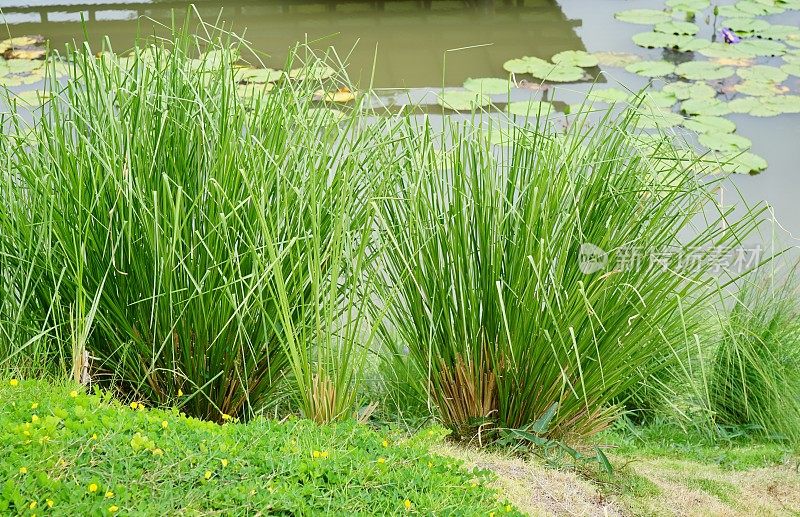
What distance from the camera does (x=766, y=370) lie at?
9.37 feet

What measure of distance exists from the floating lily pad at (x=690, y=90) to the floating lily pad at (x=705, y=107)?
0.18ft

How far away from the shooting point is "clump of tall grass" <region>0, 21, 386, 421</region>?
2.11 m

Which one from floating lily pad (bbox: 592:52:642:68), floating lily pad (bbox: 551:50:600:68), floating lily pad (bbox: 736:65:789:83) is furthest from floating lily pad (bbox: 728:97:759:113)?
floating lily pad (bbox: 551:50:600:68)

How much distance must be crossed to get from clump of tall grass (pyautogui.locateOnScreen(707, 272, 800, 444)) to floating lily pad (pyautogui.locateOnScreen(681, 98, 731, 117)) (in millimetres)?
2713

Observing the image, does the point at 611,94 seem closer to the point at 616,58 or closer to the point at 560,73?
the point at 560,73

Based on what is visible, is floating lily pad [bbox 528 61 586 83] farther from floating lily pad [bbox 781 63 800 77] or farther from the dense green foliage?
the dense green foliage

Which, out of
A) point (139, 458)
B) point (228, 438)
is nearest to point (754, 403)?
point (228, 438)

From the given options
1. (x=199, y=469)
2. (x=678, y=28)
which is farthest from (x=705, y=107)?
(x=199, y=469)

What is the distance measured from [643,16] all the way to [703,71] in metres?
1.05

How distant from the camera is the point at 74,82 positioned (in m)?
2.27

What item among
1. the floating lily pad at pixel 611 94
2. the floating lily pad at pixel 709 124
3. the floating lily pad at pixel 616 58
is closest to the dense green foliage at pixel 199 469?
the floating lily pad at pixel 709 124

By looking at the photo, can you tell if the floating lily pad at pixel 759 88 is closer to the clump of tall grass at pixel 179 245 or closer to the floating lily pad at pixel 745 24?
the floating lily pad at pixel 745 24

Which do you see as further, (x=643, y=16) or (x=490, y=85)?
(x=643, y=16)

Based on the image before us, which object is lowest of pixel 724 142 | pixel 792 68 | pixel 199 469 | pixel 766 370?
pixel 766 370
